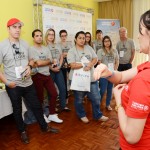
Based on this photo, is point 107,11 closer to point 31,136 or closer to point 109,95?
point 109,95

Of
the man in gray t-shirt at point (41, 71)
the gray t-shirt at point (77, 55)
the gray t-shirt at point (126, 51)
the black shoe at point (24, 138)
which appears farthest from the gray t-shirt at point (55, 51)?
the gray t-shirt at point (126, 51)

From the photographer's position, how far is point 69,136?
8.82ft

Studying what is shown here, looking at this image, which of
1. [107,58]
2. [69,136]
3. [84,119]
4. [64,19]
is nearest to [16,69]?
[69,136]

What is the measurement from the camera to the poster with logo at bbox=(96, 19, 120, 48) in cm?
580

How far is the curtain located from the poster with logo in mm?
237

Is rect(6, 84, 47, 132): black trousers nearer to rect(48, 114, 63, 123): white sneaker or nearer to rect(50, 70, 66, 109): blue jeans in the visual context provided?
rect(48, 114, 63, 123): white sneaker

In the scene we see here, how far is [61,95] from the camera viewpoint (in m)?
3.58

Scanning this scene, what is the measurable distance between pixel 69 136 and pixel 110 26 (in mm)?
4177

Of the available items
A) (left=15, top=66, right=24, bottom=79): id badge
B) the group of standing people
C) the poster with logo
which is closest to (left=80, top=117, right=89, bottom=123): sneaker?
the group of standing people

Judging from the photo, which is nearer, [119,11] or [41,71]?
[41,71]

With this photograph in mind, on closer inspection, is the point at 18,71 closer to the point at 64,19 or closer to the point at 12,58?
the point at 12,58

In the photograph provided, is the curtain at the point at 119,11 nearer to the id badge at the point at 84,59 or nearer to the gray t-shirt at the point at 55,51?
the gray t-shirt at the point at 55,51

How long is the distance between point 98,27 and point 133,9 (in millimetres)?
1258

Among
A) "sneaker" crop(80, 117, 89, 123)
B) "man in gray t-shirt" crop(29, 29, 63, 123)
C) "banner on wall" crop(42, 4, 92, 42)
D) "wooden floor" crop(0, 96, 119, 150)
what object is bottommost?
"wooden floor" crop(0, 96, 119, 150)
